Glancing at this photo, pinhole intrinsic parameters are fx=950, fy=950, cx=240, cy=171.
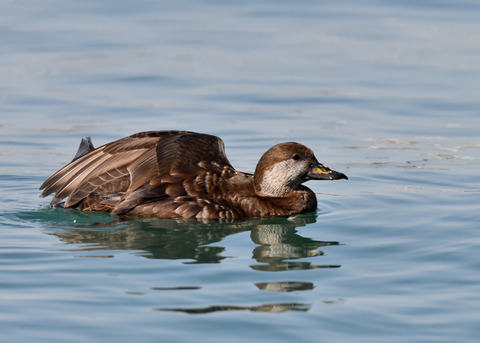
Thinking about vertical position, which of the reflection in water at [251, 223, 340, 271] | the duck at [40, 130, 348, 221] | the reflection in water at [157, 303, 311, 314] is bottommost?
the reflection in water at [157, 303, 311, 314]

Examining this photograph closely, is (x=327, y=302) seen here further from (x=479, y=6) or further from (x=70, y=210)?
(x=479, y=6)

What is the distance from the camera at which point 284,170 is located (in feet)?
32.4

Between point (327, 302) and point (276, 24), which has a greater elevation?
point (276, 24)

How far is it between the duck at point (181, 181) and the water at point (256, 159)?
0.68ft

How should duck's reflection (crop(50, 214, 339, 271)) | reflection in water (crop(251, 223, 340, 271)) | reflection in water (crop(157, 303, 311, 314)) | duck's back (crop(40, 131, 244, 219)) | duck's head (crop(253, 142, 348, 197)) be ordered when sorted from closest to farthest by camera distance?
reflection in water (crop(157, 303, 311, 314)) < reflection in water (crop(251, 223, 340, 271)) < duck's reflection (crop(50, 214, 339, 271)) < duck's back (crop(40, 131, 244, 219)) < duck's head (crop(253, 142, 348, 197))

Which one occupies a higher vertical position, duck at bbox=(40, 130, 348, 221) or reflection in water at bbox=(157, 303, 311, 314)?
duck at bbox=(40, 130, 348, 221)

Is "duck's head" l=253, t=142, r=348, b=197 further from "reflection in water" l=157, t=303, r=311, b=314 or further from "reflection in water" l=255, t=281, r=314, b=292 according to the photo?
"reflection in water" l=157, t=303, r=311, b=314

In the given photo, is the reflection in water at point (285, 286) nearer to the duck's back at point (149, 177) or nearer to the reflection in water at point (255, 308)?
the reflection in water at point (255, 308)

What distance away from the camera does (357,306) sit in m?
6.56

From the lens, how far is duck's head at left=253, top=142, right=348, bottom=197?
386 inches

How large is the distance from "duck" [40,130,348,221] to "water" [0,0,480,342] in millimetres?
206

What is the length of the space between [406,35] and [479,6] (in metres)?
2.40

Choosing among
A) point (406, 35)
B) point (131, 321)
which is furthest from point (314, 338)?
point (406, 35)

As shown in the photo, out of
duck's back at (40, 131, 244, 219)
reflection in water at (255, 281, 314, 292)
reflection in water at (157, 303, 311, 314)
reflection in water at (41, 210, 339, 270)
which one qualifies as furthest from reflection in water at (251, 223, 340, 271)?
reflection in water at (157, 303, 311, 314)
